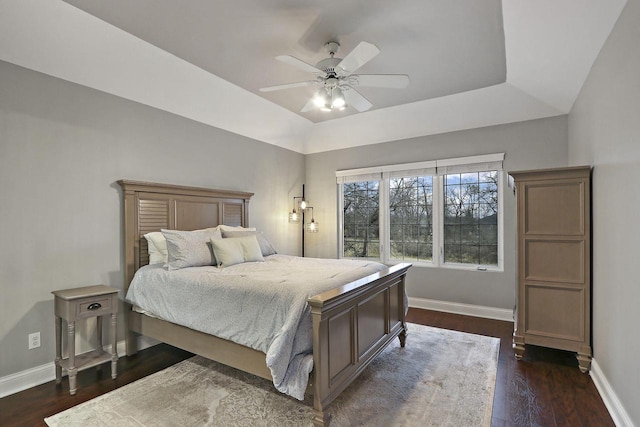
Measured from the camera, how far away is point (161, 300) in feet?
9.43

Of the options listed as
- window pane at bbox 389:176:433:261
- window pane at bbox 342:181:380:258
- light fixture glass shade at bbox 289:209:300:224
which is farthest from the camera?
light fixture glass shade at bbox 289:209:300:224

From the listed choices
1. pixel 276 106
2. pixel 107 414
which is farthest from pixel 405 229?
pixel 107 414

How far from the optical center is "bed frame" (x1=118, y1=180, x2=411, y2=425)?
2.03 m

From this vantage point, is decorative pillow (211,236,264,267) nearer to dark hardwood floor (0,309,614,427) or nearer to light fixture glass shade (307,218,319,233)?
dark hardwood floor (0,309,614,427)

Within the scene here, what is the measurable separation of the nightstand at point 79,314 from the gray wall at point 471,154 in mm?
3559

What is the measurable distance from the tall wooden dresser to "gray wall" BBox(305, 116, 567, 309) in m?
1.26

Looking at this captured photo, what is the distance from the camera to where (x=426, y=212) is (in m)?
4.93

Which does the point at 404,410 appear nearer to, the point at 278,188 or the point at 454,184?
the point at 454,184

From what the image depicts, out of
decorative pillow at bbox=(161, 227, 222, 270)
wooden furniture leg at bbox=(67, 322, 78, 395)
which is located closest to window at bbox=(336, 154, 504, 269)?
decorative pillow at bbox=(161, 227, 222, 270)

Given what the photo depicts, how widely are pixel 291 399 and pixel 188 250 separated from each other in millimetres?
1654

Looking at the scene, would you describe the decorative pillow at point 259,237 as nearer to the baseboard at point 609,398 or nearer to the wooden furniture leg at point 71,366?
the wooden furniture leg at point 71,366

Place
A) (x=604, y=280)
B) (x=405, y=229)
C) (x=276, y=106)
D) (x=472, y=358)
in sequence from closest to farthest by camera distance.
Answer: (x=604, y=280)
(x=472, y=358)
(x=276, y=106)
(x=405, y=229)

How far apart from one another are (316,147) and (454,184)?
2390 mm

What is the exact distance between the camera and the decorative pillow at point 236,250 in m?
3.26
